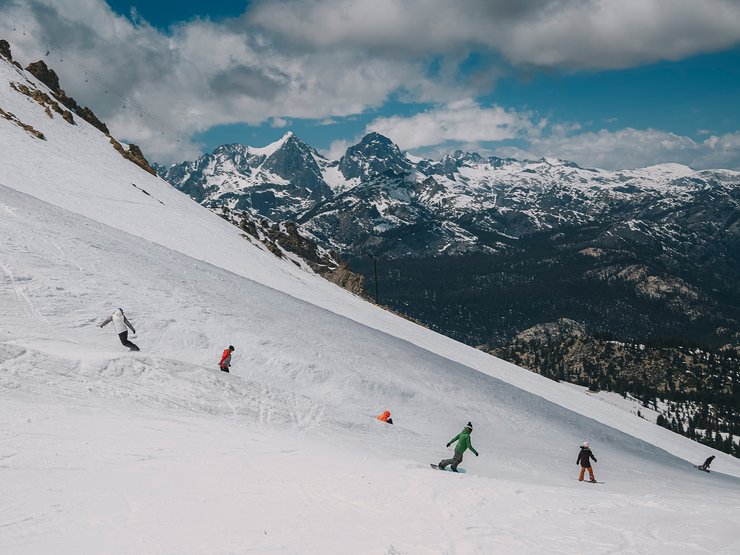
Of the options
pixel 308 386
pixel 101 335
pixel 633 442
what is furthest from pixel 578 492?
pixel 633 442

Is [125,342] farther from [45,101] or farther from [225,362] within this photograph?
[45,101]

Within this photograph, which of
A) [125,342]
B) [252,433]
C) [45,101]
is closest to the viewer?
[252,433]

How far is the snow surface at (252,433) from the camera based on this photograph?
995 centimetres

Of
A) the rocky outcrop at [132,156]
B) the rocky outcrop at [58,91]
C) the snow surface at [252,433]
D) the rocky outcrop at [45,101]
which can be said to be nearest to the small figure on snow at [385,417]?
the snow surface at [252,433]

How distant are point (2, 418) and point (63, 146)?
64.3m

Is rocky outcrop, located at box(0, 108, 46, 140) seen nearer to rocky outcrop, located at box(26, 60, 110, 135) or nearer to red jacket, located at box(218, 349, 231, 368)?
rocky outcrop, located at box(26, 60, 110, 135)

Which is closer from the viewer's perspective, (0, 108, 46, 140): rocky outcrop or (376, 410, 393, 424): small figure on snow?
(376, 410, 393, 424): small figure on snow

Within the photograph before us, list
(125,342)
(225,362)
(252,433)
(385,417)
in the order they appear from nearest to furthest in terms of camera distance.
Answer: (252,433) < (125,342) < (225,362) < (385,417)

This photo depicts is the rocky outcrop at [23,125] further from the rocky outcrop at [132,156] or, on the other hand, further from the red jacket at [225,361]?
the red jacket at [225,361]

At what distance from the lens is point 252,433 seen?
17422 millimetres

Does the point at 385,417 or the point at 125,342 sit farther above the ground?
the point at 125,342

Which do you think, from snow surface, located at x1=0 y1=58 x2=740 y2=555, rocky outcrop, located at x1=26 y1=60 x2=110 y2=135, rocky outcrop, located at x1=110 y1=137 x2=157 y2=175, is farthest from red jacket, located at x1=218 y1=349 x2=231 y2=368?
rocky outcrop, located at x1=26 y1=60 x2=110 y2=135

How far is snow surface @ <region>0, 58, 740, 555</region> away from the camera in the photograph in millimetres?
9953

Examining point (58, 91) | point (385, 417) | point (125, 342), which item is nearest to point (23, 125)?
point (58, 91)
